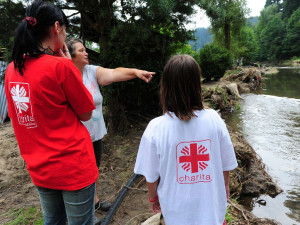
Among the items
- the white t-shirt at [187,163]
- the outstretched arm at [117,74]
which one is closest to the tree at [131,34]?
the outstretched arm at [117,74]

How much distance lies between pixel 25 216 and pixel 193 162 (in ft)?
7.53

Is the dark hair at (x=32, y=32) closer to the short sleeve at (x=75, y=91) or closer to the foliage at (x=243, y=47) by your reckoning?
Result: the short sleeve at (x=75, y=91)

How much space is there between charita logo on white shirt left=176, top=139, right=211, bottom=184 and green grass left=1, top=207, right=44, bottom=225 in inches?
77.7

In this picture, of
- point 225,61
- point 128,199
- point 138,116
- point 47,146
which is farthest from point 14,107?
point 225,61

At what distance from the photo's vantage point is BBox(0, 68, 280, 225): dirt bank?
8.61 feet

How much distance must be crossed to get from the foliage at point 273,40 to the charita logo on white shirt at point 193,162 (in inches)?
2730

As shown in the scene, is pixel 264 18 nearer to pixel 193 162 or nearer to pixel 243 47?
pixel 243 47

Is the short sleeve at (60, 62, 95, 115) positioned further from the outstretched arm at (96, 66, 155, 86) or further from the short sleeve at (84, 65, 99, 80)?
the short sleeve at (84, 65, 99, 80)

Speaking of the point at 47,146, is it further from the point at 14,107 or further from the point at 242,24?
the point at 242,24

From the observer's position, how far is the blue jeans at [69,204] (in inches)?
54.1

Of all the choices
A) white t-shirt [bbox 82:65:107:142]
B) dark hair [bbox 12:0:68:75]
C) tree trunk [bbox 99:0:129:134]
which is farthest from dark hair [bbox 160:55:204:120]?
tree trunk [bbox 99:0:129:134]

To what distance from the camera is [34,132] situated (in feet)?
4.21

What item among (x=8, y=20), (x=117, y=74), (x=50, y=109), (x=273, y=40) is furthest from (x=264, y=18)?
(x=50, y=109)

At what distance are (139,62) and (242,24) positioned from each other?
23.8 meters
